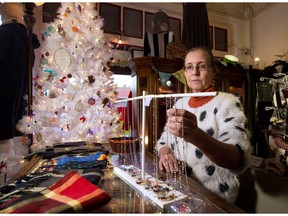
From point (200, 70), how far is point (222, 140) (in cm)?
34

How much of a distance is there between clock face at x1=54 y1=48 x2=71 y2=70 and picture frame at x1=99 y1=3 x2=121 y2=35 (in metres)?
1.03

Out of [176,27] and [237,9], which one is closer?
[176,27]

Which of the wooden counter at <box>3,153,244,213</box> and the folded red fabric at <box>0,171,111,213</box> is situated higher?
the folded red fabric at <box>0,171,111,213</box>

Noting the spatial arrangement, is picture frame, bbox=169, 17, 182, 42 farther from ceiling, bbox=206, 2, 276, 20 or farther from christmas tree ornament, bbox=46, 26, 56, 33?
christmas tree ornament, bbox=46, 26, 56, 33

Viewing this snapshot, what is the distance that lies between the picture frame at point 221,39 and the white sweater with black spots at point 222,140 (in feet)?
10.5

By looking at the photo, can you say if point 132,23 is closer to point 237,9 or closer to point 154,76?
point 154,76

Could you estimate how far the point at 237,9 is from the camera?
3.59 meters

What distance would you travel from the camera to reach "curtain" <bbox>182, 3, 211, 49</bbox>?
115 inches

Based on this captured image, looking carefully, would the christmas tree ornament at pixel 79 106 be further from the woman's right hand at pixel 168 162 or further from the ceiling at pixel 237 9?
the ceiling at pixel 237 9

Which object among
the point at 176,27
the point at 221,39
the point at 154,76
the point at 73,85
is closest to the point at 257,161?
the point at 154,76

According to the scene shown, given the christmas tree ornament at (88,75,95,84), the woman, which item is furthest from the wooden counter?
the christmas tree ornament at (88,75,95,84)

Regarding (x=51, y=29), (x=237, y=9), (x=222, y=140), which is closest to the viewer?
(x=222, y=140)

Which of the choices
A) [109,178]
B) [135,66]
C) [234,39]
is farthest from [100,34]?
[234,39]

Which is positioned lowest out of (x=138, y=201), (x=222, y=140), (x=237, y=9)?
(x=138, y=201)
